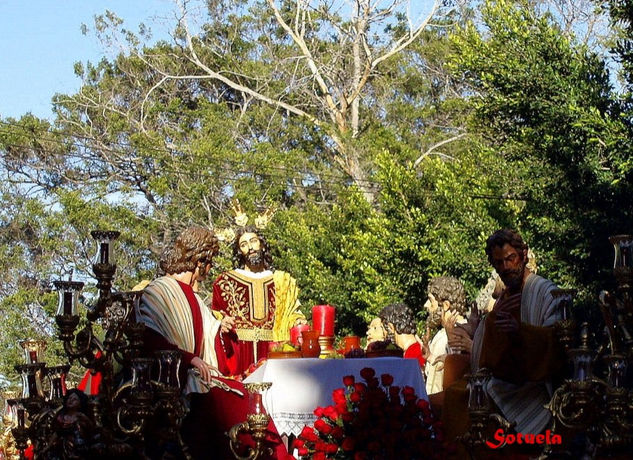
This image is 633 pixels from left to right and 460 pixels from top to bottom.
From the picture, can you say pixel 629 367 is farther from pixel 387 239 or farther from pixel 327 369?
pixel 387 239

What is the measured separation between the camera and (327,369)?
8195 millimetres

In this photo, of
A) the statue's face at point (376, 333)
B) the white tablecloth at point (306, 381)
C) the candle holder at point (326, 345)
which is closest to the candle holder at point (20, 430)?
the white tablecloth at point (306, 381)

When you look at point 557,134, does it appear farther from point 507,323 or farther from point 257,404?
point 257,404

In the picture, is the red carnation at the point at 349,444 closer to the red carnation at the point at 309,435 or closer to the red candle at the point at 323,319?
the red carnation at the point at 309,435

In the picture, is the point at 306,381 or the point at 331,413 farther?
the point at 306,381

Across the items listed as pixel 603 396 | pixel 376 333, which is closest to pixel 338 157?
pixel 376 333

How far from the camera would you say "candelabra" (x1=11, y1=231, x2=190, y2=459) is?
668cm

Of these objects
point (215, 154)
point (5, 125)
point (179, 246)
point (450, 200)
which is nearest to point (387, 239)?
point (450, 200)

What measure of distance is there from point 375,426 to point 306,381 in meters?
1.25

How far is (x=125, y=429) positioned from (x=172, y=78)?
93.4 feet

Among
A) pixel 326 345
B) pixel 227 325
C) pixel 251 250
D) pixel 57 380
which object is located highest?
pixel 251 250

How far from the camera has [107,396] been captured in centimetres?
797

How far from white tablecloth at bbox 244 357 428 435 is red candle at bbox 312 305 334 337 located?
2.29 ft

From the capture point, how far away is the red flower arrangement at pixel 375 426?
688 centimetres
